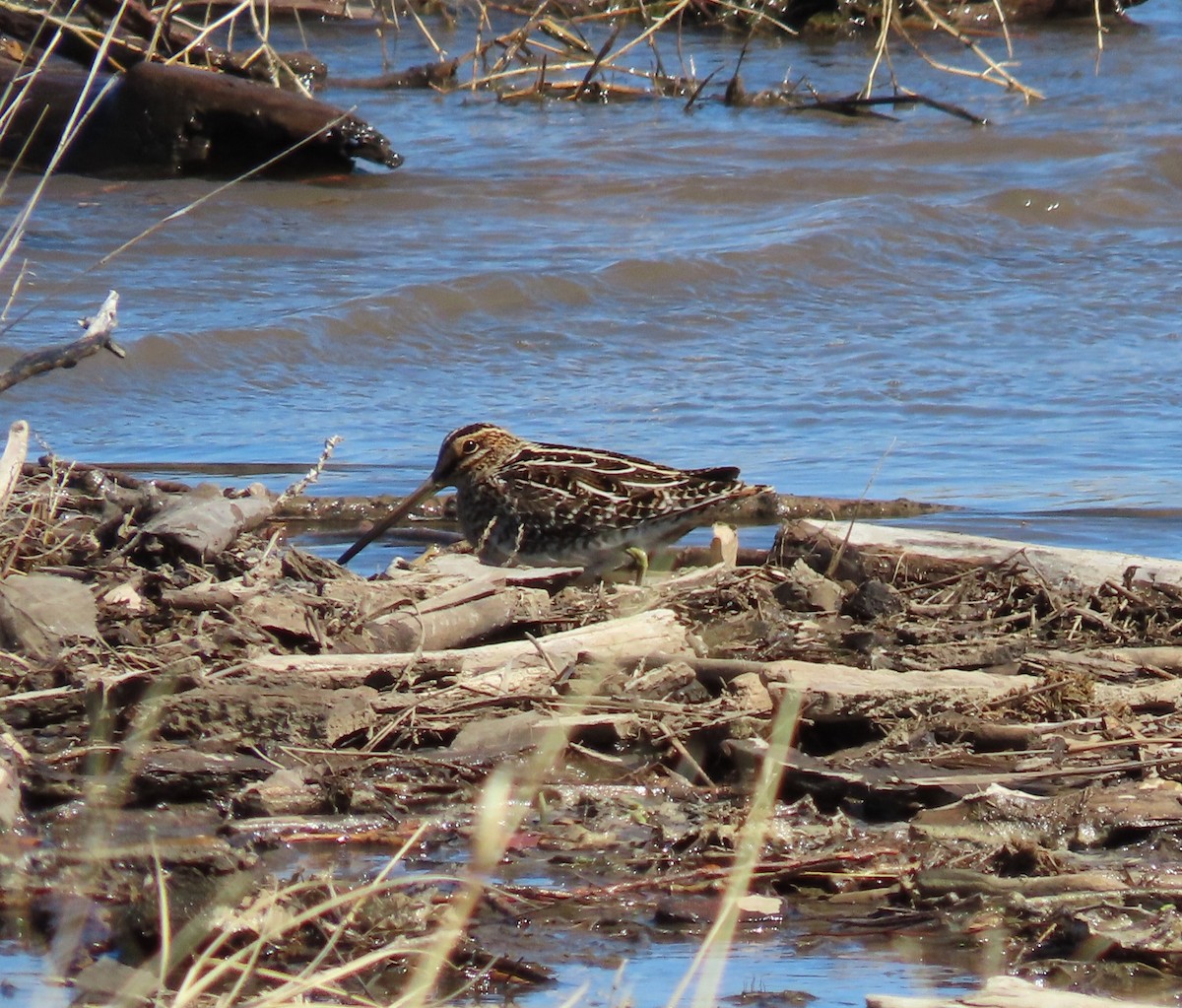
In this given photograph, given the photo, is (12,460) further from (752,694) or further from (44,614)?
(752,694)

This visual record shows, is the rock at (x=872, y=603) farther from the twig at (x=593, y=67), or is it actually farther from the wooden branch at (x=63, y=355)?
the twig at (x=593, y=67)

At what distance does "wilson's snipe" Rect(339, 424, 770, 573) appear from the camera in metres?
5.72

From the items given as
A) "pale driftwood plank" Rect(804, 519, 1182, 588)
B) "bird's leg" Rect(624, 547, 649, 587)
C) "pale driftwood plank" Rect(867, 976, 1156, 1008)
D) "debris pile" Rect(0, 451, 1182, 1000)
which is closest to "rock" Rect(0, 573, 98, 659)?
"debris pile" Rect(0, 451, 1182, 1000)

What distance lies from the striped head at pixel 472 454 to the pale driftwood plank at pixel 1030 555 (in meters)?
1.06

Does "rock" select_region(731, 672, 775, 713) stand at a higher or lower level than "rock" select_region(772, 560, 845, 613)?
higher

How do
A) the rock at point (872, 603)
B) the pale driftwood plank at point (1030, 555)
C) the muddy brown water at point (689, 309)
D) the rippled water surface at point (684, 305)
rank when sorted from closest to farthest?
the rock at point (872, 603)
the pale driftwood plank at point (1030, 555)
the muddy brown water at point (689, 309)
the rippled water surface at point (684, 305)

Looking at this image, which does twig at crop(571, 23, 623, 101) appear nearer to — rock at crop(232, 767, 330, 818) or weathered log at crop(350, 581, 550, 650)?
weathered log at crop(350, 581, 550, 650)

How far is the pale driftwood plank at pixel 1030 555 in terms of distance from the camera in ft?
17.1

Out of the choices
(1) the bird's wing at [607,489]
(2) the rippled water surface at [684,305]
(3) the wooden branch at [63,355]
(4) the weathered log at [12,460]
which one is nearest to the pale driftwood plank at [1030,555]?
(1) the bird's wing at [607,489]

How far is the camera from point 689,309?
9844 mm

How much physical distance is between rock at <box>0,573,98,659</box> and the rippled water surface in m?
1.15

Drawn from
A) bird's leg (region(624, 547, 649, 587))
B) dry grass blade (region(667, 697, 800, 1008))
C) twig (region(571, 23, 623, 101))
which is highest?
twig (region(571, 23, 623, 101))

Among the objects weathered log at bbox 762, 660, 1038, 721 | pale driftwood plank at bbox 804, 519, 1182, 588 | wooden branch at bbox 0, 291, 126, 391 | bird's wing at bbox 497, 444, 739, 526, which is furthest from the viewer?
bird's wing at bbox 497, 444, 739, 526

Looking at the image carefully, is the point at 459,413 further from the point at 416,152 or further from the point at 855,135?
the point at 855,135
